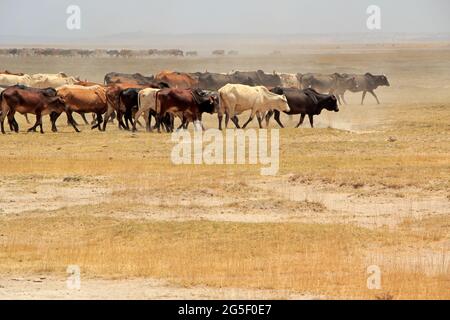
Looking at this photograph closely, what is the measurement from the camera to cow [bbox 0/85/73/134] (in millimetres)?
33531

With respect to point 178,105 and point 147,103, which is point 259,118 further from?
point 147,103

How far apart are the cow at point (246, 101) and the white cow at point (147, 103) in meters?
2.08

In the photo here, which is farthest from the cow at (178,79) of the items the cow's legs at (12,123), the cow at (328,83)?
the cow's legs at (12,123)

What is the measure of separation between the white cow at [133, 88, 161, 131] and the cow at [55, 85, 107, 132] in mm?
Result: 1234

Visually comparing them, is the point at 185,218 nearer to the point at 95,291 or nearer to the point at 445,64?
the point at 95,291

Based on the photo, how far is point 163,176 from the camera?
23266 mm

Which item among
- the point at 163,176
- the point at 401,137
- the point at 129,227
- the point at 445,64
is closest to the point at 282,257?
the point at 129,227

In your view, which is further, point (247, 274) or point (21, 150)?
point (21, 150)

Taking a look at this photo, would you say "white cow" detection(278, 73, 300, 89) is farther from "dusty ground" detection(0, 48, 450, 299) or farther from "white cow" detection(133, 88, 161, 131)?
"dusty ground" detection(0, 48, 450, 299)

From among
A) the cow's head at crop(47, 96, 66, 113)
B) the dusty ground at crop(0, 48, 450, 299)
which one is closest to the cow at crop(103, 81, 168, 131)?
the cow's head at crop(47, 96, 66, 113)

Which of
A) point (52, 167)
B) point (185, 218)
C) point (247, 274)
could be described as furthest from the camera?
point (52, 167)

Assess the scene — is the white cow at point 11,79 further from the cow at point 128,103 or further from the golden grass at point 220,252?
the golden grass at point 220,252

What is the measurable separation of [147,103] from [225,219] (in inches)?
627
